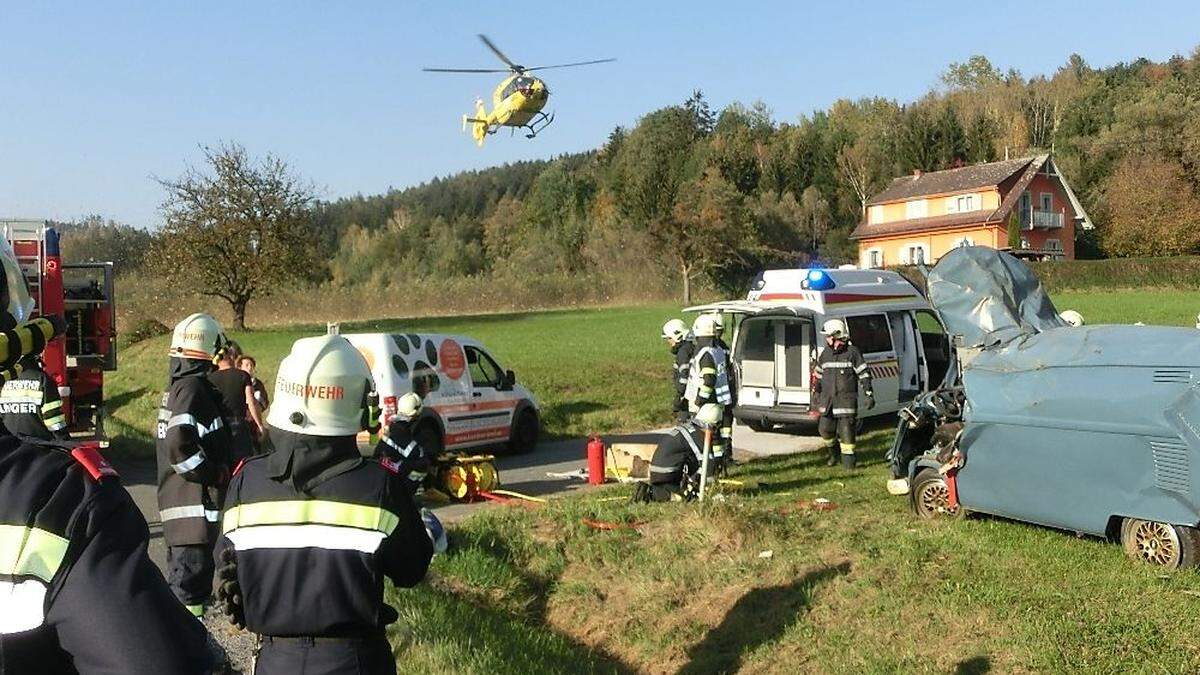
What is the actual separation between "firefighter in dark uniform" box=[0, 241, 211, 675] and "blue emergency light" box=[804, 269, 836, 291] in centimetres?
1312

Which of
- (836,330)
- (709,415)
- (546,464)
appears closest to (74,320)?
(546,464)

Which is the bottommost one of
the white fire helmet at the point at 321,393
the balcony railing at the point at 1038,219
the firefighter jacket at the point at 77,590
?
the firefighter jacket at the point at 77,590

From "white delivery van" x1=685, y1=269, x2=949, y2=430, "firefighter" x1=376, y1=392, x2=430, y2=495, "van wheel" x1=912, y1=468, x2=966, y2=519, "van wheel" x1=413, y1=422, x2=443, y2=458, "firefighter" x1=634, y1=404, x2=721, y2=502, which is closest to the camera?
"van wheel" x1=912, y1=468, x2=966, y2=519

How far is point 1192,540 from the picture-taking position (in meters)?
6.49

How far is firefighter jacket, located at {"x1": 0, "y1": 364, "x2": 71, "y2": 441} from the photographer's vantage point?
7129 millimetres

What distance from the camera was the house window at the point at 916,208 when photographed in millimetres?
63000

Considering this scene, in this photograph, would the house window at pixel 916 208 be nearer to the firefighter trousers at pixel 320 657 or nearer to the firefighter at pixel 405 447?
the firefighter at pixel 405 447

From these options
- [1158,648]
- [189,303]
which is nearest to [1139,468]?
[1158,648]

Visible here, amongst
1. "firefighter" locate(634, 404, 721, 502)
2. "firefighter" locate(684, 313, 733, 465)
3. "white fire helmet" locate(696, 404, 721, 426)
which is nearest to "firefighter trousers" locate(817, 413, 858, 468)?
"firefighter" locate(684, 313, 733, 465)

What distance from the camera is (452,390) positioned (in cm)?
1358

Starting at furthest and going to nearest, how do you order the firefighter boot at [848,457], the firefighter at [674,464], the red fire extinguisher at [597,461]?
1. the firefighter boot at [848,457]
2. the red fire extinguisher at [597,461]
3. the firefighter at [674,464]

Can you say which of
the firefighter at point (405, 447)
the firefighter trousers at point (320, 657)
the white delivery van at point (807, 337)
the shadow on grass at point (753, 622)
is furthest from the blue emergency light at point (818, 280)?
the firefighter trousers at point (320, 657)

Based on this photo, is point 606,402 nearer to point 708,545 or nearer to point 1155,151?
point 708,545

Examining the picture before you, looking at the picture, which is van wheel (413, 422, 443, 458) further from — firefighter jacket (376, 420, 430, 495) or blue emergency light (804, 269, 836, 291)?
blue emergency light (804, 269, 836, 291)
